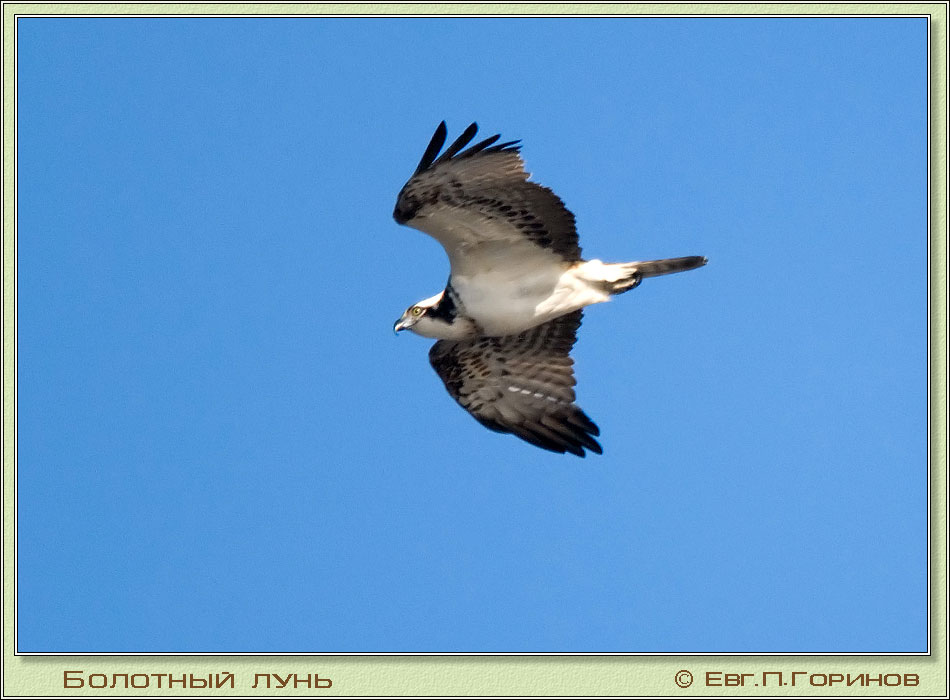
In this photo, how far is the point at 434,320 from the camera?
10344mm

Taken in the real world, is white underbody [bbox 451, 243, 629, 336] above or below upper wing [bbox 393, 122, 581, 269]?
below

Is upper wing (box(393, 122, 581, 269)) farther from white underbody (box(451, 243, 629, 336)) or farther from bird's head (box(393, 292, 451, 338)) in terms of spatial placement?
bird's head (box(393, 292, 451, 338))

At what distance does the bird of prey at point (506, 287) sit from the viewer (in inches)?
375

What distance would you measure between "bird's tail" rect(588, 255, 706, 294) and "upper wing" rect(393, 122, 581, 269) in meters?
0.28

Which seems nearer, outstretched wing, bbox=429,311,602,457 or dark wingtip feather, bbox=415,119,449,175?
dark wingtip feather, bbox=415,119,449,175

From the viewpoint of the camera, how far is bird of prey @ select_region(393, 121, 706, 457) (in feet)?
31.3

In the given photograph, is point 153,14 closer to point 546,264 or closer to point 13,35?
point 13,35

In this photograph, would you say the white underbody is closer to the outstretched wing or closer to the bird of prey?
the bird of prey

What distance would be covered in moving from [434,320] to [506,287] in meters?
0.63

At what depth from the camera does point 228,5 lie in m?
10.2

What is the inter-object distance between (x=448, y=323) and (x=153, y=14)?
326 centimetres

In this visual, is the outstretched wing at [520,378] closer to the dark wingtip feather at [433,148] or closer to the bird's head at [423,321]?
the bird's head at [423,321]

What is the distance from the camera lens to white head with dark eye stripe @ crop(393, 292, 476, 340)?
10.3 metres

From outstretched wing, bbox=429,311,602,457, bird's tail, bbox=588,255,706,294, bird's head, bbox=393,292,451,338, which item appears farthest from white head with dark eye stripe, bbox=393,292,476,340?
bird's tail, bbox=588,255,706,294
